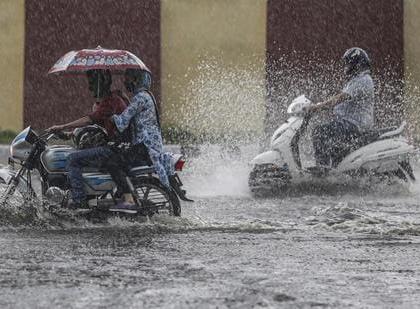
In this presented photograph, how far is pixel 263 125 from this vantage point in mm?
17172

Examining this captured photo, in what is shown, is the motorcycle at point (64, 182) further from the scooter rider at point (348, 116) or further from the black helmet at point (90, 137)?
the scooter rider at point (348, 116)

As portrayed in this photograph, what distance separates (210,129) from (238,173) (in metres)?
4.38

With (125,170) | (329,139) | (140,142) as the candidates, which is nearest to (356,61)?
(329,139)

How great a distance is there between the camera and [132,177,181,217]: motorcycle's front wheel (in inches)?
341

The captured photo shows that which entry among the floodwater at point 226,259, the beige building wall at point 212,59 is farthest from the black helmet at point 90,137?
the beige building wall at point 212,59

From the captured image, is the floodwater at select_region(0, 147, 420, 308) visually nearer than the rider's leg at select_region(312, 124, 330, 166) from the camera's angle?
Yes

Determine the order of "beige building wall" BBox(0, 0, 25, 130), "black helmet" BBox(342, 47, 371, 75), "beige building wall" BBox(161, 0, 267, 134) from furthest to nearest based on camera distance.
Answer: "beige building wall" BBox(0, 0, 25, 130) < "beige building wall" BBox(161, 0, 267, 134) < "black helmet" BBox(342, 47, 371, 75)

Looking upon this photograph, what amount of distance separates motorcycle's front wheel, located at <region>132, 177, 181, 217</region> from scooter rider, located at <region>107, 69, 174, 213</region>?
83 millimetres

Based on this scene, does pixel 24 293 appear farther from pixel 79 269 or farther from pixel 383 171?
pixel 383 171

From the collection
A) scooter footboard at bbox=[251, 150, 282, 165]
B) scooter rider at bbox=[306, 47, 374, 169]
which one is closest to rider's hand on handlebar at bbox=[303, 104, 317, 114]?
scooter rider at bbox=[306, 47, 374, 169]

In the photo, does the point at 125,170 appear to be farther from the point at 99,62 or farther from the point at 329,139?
the point at 329,139

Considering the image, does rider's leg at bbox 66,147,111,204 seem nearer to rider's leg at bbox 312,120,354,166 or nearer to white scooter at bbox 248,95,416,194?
white scooter at bbox 248,95,416,194

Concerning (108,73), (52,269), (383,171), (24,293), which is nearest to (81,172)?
(108,73)

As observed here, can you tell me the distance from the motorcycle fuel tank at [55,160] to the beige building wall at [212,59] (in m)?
8.68
